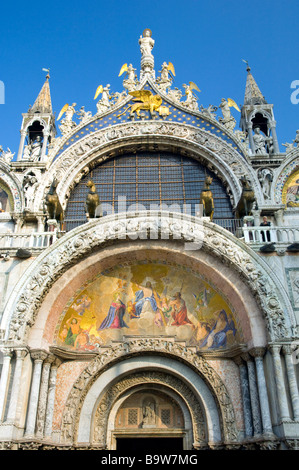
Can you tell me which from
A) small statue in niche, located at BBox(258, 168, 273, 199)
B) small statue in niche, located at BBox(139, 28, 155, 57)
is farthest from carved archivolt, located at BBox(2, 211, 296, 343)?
small statue in niche, located at BBox(139, 28, 155, 57)

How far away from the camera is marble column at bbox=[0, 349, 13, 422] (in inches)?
406

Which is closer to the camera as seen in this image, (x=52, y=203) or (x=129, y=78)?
(x=52, y=203)

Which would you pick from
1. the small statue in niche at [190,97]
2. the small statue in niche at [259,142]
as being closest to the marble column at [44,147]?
the small statue in niche at [190,97]

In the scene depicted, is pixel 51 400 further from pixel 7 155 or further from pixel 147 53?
pixel 147 53

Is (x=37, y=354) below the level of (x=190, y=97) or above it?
below

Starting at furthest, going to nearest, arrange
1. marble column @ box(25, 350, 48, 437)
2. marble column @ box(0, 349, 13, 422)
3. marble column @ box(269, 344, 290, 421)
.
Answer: marble column @ box(25, 350, 48, 437)
marble column @ box(0, 349, 13, 422)
marble column @ box(269, 344, 290, 421)

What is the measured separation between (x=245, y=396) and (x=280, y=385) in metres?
1.30

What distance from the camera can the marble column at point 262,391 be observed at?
10.4 meters

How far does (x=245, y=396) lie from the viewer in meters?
11.4

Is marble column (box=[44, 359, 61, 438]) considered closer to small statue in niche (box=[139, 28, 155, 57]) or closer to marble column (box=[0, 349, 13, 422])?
marble column (box=[0, 349, 13, 422])

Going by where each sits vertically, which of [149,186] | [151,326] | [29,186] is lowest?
[151,326]

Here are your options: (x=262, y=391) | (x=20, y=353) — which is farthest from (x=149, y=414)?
(x=20, y=353)

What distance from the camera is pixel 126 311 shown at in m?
13.0

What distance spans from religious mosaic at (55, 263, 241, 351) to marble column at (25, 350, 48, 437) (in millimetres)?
1052
